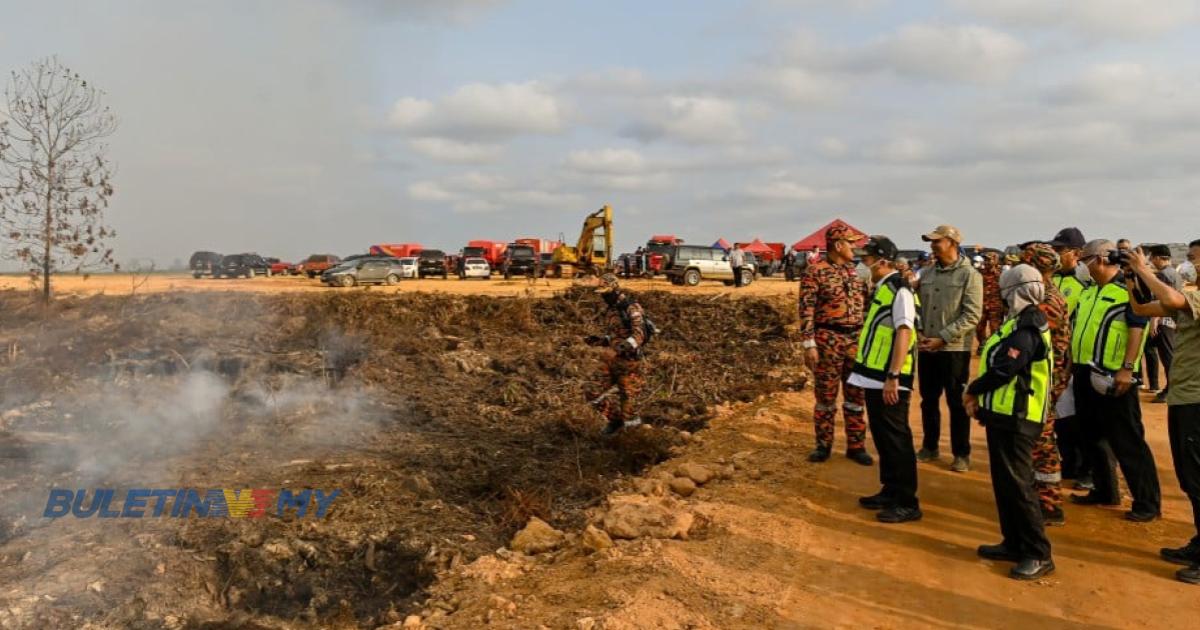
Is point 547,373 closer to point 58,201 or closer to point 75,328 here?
point 75,328

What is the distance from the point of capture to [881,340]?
17.3 feet

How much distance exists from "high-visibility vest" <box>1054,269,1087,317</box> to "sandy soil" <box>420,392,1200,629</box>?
1563 mm

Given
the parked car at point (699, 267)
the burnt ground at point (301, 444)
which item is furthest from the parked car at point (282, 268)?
the burnt ground at point (301, 444)

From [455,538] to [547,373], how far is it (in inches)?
243

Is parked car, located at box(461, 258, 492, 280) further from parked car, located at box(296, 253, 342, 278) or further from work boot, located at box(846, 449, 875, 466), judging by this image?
work boot, located at box(846, 449, 875, 466)

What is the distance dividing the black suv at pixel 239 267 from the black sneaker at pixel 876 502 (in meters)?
34.0

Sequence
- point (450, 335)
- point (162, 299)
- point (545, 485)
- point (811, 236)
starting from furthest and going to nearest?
point (811, 236) → point (162, 299) → point (450, 335) → point (545, 485)

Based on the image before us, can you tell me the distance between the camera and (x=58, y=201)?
551 inches

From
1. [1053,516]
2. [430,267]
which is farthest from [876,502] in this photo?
[430,267]

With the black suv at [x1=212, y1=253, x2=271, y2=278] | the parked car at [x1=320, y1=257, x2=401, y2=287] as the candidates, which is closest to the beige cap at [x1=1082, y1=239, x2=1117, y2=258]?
the parked car at [x1=320, y1=257, x2=401, y2=287]

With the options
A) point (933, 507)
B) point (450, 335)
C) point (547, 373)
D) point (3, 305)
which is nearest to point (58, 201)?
point (3, 305)

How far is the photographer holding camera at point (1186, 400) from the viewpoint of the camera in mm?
4250

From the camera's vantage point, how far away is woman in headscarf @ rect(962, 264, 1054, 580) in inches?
168

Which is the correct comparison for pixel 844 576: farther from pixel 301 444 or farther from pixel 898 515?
pixel 301 444
